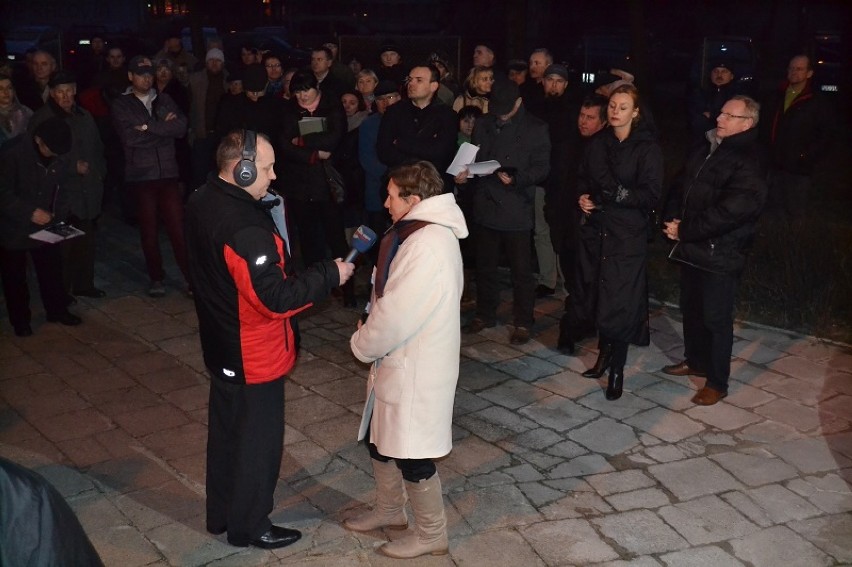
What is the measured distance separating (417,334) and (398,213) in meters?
0.59

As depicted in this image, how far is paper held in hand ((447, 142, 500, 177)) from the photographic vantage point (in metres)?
6.87

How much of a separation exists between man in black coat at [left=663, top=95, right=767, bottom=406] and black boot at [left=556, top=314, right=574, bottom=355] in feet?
3.24

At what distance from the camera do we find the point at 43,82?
10.0 metres

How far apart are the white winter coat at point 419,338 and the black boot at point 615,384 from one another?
8.04ft

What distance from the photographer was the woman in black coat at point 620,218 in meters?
6.28

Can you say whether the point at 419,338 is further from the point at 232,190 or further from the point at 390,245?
the point at 232,190

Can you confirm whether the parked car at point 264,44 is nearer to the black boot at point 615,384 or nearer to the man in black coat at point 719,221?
the man in black coat at point 719,221

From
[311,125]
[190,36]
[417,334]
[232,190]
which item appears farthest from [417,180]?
[190,36]

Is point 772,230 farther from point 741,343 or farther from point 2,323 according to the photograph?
point 2,323

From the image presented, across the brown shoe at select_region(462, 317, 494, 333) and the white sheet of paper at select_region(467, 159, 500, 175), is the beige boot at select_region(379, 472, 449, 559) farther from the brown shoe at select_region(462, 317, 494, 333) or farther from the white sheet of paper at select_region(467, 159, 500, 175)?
→ the brown shoe at select_region(462, 317, 494, 333)

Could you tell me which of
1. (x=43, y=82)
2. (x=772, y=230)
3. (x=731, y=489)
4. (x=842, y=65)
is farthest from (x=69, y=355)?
(x=842, y=65)

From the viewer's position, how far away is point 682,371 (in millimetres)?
6926

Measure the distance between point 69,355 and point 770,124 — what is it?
300 inches

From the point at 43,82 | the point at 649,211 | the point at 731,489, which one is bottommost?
the point at 731,489
